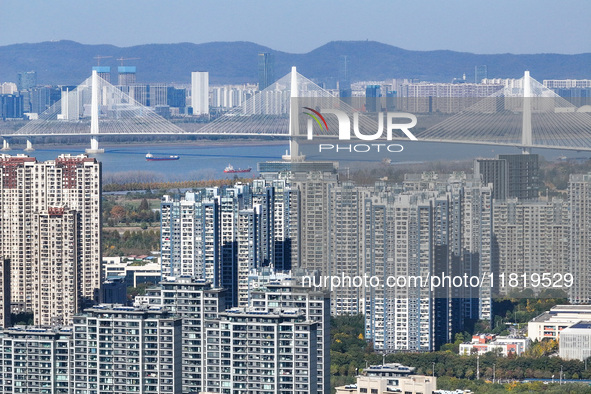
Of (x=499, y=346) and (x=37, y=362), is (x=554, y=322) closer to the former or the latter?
(x=499, y=346)

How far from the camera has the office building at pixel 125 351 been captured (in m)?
6.57

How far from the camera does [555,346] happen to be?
8.75 metres

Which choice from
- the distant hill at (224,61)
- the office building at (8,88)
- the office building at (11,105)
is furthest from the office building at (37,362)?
the office building at (8,88)

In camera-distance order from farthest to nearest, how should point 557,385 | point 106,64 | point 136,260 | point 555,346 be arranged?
point 106,64 < point 136,260 < point 555,346 < point 557,385

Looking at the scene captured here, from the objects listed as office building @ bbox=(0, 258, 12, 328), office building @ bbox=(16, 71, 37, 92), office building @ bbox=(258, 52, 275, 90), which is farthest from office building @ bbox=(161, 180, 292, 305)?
office building @ bbox=(16, 71, 37, 92)

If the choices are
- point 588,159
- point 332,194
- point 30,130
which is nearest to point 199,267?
point 332,194

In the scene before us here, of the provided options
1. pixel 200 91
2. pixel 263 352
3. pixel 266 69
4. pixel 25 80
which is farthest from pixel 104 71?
pixel 263 352

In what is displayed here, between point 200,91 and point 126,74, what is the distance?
131cm

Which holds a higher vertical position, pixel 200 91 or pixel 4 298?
pixel 200 91

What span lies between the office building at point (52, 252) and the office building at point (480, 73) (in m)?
11.1

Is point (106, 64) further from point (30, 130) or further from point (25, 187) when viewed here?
point (25, 187)

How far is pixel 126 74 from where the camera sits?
2767 centimetres

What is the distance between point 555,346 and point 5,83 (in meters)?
20.2

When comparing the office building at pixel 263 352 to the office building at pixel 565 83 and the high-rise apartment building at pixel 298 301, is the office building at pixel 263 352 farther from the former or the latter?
the office building at pixel 565 83
